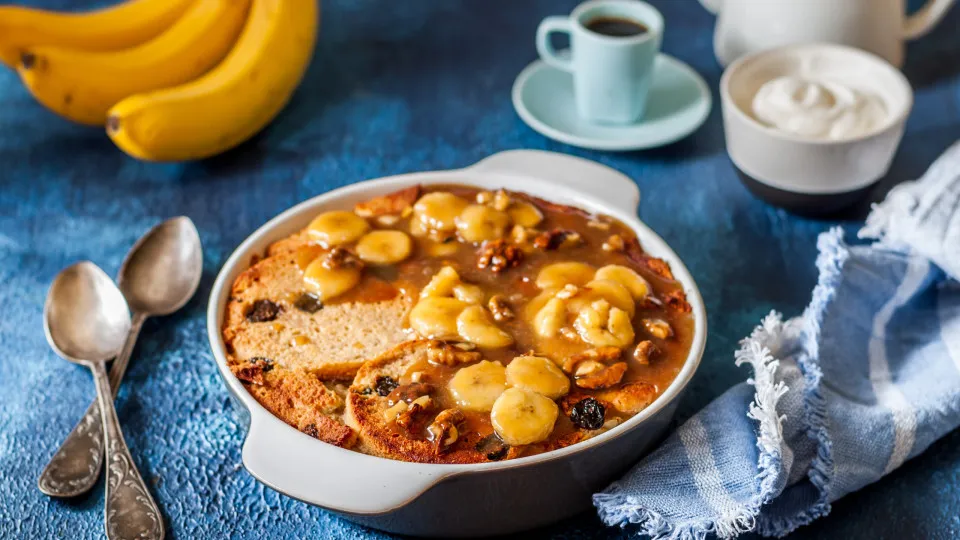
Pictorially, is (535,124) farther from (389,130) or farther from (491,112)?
(389,130)

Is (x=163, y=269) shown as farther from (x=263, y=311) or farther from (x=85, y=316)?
(x=263, y=311)

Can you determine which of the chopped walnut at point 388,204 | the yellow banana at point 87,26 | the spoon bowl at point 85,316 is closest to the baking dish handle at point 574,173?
the chopped walnut at point 388,204

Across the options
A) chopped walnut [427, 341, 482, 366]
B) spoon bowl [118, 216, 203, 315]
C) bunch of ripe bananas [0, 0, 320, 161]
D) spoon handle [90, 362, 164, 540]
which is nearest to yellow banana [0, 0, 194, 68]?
bunch of ripe bananas [0, 0, 320, 161]

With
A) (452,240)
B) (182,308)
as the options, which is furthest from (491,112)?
(182,308)

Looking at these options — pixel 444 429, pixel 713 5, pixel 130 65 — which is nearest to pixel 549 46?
pixel 713 5

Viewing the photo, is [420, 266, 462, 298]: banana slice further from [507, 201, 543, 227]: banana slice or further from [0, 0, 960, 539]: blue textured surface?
→ [0, 0, 960, 539]: blue textured surface

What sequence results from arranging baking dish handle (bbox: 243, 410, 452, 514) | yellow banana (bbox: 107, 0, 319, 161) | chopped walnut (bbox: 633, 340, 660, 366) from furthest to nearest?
yellow banana (bbox: 107, 0, 319, 161), chopped walnut (bbox: 633, 340, 660, 366), baking dish handle (bbox: 243, 410, 452, 514)

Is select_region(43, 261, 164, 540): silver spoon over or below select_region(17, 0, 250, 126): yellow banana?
below
